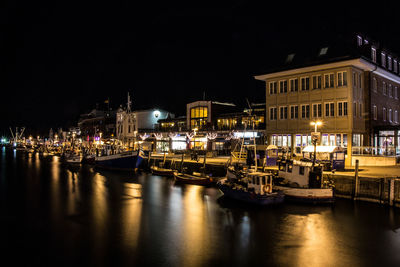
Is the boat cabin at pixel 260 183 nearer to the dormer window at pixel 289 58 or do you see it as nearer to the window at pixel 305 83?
the window at pixel 305 83

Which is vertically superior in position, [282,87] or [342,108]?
[282,87]

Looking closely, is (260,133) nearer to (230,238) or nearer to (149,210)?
(149,210)

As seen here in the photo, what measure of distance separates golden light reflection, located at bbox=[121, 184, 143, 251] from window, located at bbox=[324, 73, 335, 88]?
24.1m

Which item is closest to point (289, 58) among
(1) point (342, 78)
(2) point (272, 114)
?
(2) point (272, 114)

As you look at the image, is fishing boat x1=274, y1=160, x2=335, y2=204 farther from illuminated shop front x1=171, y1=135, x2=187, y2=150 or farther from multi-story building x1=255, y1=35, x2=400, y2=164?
illuminated shop front x1=171, y1=135, x2=187, y2=150

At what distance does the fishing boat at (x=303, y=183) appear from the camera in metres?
25.1

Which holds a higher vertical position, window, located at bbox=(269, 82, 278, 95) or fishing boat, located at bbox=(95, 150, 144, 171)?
window, located at bbox=(269, 82, 278, 95)

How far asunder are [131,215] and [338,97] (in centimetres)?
2642

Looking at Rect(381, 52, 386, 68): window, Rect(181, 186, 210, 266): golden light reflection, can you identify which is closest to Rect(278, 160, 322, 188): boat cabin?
Rect(181, 186, 210, 266): golden light reflection

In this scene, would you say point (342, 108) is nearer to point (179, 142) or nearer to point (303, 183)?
point (303, 183)

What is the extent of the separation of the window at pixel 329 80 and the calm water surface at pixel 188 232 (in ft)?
52.8

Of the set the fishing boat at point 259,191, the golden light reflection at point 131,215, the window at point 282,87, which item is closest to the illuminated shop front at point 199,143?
the window at point 282,87

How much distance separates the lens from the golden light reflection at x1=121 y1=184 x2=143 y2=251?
58.7 feet

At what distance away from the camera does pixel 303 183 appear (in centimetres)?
2734
